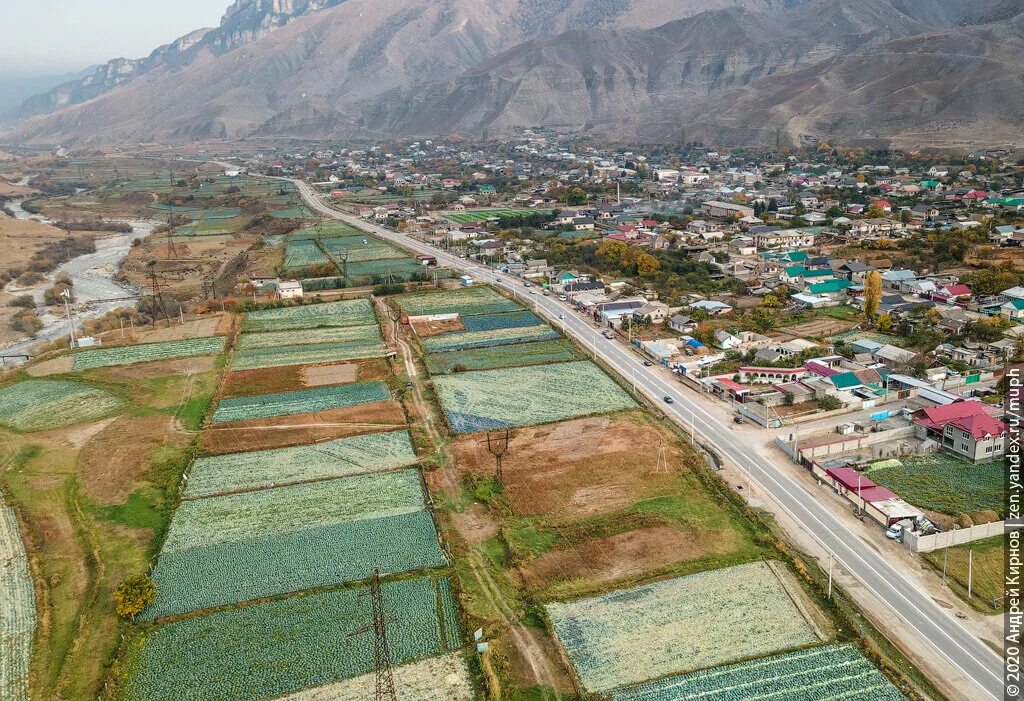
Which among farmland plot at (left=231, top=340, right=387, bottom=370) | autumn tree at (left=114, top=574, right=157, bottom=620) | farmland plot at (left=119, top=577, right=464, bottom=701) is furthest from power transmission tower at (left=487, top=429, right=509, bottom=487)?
farmland plot at (left=231, top=340, right=387, bottom=370)

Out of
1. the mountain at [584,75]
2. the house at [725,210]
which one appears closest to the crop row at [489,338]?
the house at [725,210]

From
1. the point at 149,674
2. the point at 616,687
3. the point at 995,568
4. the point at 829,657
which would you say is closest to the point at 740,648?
the point at 829,657

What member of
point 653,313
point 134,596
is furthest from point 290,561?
point 653,313

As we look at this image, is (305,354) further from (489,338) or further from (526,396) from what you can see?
(526,396)

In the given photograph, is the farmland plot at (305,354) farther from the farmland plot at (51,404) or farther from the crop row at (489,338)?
the farmland plot at (51,404)

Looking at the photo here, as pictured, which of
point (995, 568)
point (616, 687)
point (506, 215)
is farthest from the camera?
point (506, 215)

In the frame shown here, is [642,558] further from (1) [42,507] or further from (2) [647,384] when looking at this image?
(1) [42,507]
